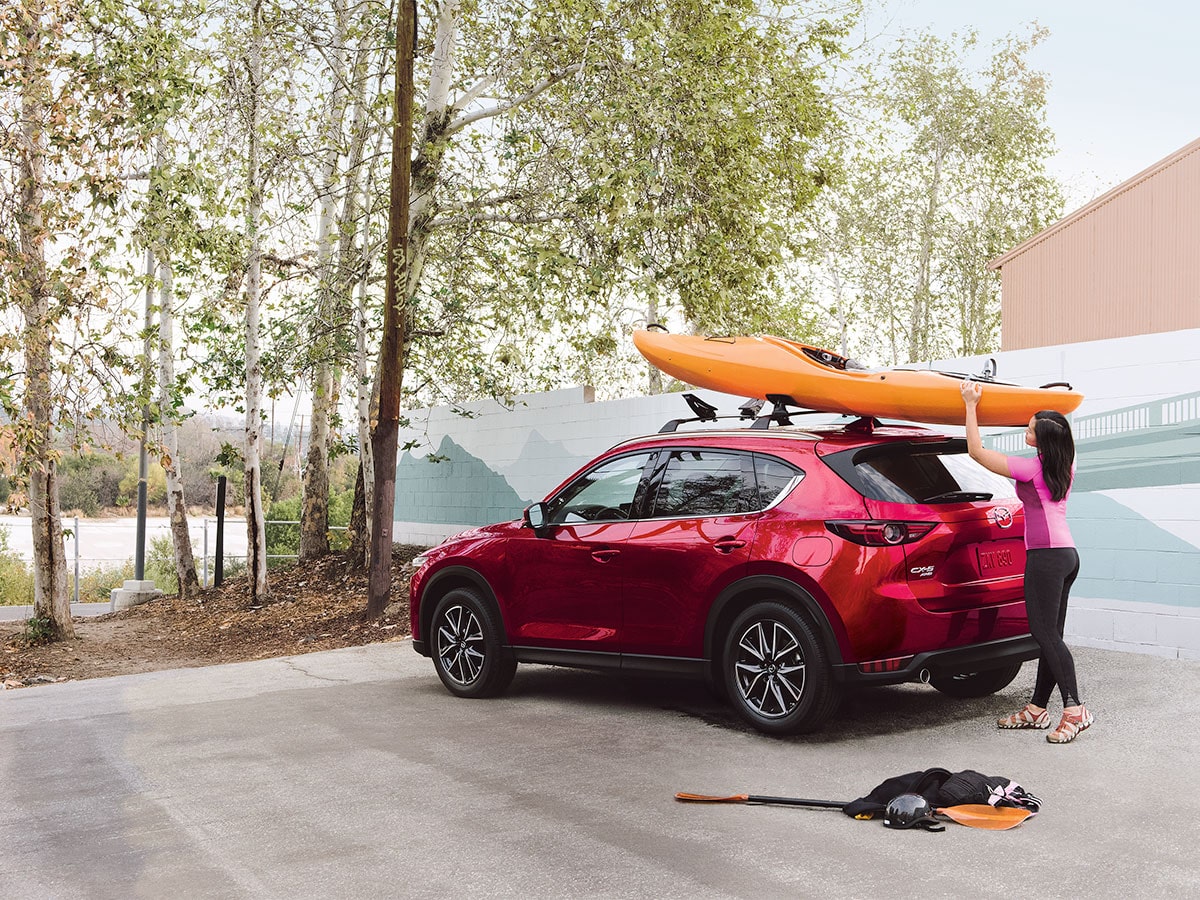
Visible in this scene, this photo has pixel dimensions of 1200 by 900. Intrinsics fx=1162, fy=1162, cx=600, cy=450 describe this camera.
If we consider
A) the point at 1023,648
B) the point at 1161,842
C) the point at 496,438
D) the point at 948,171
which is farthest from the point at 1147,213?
the point at 1161,842

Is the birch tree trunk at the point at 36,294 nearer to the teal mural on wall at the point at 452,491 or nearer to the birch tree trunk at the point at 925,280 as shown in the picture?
the teal mural on wall at the point at 452,491

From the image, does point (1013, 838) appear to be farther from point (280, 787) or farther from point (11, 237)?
point (11, 237)

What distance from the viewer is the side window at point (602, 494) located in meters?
7.30

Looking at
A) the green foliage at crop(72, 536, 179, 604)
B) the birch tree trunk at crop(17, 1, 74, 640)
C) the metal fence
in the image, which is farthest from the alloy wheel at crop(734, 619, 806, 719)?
the green foliage at crop(72, 536, 179, 604)

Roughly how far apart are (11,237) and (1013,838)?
11.8m

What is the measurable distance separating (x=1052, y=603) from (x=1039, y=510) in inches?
19.5

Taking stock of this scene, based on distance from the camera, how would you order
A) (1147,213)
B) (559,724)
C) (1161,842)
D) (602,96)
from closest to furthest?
(1161,842), (559,724), (602,96), (1147,213)

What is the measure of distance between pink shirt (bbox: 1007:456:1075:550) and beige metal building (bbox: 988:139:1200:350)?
19.1 m

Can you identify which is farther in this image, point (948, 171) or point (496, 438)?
point (948, 171)

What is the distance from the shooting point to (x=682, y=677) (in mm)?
6766

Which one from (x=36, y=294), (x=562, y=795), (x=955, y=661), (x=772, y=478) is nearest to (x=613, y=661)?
(x=772, y=478)

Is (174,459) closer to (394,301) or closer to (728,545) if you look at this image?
(394,301)

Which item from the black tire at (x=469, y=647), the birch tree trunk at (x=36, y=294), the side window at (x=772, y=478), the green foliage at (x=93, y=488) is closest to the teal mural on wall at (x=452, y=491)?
the birch tree trunk at (x=36, y=294)

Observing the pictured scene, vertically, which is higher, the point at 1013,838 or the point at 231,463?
the point at 231,463
